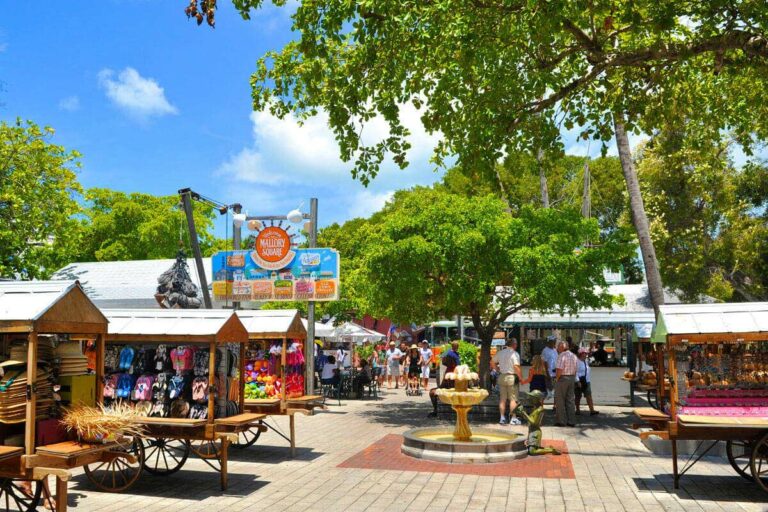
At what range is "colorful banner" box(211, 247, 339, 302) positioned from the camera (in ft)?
60.4

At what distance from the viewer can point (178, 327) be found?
995cm

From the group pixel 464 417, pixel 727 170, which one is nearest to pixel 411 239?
pixel 464 417

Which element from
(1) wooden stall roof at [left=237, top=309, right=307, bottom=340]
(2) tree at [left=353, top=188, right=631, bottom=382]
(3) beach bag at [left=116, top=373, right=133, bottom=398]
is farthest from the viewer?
(2) tree at [left=353, top=188, right=631, bottom=382]

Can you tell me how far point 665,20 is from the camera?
8078 mm

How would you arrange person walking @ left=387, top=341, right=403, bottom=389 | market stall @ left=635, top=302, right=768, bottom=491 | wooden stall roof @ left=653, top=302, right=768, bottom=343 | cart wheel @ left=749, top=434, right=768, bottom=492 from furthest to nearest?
person walking @ left=387, top=341, right=403, bottom=389
wooden stall roof @ left=653, top=302, right=768, bottom=343
market stall @ left=635, top=302, right=768, bottom=491
cart wheel @ left=749, top=434, right=768, bottom=492

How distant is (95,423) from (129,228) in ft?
154

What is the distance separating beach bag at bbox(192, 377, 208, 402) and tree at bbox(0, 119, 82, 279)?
16071 mm

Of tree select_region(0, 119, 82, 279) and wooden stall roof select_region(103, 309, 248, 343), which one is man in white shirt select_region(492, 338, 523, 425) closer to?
wooden stall roof select_region(103, 309, 248, 343)

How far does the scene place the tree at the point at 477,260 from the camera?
16344mm

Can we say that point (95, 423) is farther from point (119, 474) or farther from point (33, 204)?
point (33, 204)

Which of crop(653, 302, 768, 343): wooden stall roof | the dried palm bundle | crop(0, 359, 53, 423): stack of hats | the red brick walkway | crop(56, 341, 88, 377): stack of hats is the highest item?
crop(653, 302, 768, 343): wooden stall roof

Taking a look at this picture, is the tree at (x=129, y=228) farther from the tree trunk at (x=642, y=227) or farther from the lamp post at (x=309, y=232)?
the tree trunk at (x=642, y=227)

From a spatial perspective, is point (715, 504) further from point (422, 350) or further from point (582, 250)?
point (422, 350)

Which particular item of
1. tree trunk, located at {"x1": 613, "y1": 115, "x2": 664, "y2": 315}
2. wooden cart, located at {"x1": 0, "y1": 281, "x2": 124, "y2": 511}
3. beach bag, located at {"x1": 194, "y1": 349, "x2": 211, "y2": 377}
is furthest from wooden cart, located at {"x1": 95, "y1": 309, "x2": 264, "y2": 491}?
tree trunk, located at {"x1": 613, "y1": 115, "x2": 664, "y2": 315}
